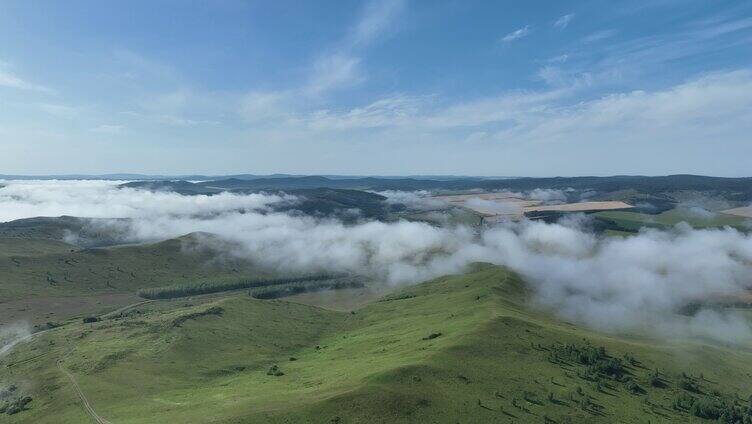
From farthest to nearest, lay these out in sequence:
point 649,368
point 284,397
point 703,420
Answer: point 649,368, point 703,420, point 284,397

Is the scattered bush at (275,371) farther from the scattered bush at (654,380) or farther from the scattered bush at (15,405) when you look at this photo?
the scattered bush at (654,380)

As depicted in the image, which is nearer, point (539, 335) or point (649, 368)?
point (649, 368)

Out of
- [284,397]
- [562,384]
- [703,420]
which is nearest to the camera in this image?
[284,397]

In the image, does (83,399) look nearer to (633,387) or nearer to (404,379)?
(404,379)

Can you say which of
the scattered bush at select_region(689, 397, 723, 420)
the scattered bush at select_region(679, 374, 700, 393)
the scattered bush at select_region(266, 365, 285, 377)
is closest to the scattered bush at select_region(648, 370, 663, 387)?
the scattered bush at select_region(679, 374, 700, 393)

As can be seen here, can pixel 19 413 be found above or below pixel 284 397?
below

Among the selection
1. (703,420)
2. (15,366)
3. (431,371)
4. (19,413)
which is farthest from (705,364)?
(15,366)

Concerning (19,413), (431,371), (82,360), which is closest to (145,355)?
(82,360)

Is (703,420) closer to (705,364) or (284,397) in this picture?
(705,364)

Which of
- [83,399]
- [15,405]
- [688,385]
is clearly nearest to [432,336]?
[688,385]
